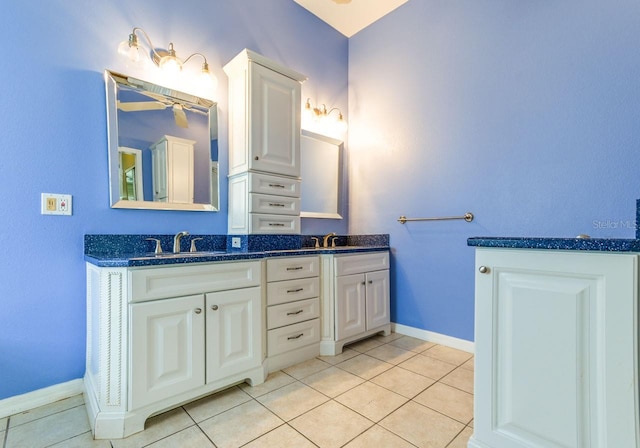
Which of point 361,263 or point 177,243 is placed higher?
point 177,243

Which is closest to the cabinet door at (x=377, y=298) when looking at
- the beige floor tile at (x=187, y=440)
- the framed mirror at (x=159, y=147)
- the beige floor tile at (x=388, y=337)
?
the beige floor tile at (x=388, y=337)

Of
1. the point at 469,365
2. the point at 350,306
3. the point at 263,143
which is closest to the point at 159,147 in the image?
the point at 263,143

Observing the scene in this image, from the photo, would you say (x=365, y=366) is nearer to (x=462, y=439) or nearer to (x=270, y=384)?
(x=270, y=384)

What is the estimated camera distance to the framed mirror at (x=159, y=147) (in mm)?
1801

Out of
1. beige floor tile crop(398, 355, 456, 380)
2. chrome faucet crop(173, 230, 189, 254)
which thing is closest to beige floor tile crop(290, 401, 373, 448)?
beige floor tile crop(398, 355, 456, 380)

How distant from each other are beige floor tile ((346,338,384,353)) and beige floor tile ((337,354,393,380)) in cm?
14

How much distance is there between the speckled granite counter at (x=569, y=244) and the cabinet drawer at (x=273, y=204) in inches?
56.1

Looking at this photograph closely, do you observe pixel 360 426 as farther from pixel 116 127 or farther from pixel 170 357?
pixel 116 127

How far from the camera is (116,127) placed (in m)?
1.79

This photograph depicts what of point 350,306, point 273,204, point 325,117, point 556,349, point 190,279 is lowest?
point 350,306

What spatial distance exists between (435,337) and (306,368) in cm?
111

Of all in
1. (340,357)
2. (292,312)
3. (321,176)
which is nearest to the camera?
(292,312)

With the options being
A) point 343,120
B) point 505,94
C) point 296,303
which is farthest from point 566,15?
point 296,303

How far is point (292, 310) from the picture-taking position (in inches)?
81.2
